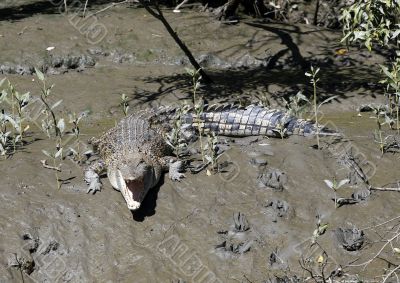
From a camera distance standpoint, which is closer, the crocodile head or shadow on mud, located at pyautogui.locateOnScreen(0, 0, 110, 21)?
the crocodile head

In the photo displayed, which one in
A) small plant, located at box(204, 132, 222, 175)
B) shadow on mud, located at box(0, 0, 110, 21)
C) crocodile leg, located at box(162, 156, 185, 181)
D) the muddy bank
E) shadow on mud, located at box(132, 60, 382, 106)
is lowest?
shadow on mud, located at box(0, 0, 110, 21)

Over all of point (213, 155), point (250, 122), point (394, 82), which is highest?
point (394, 82)

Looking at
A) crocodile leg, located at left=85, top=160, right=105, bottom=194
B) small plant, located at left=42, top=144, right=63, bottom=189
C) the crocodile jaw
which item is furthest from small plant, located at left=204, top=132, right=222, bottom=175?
small plant, located at left=42, top=144, right=63, bottom=189

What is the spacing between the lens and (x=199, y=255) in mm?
5762

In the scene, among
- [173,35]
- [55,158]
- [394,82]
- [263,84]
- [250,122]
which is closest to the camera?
[55,158]

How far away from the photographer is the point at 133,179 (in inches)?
243

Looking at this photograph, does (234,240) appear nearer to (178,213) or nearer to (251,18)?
(178,213)

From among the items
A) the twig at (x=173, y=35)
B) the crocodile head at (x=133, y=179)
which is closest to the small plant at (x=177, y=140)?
the crocodile head at (x=133, y=179)

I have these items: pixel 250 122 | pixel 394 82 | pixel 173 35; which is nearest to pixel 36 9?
pixel 173 35

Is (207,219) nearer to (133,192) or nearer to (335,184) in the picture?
(133,192)

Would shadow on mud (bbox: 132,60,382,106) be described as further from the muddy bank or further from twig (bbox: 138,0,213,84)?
the muddy bank

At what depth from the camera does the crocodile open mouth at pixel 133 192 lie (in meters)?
6.13

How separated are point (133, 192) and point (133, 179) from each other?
0.13 meters

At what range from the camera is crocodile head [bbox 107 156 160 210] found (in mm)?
6168
